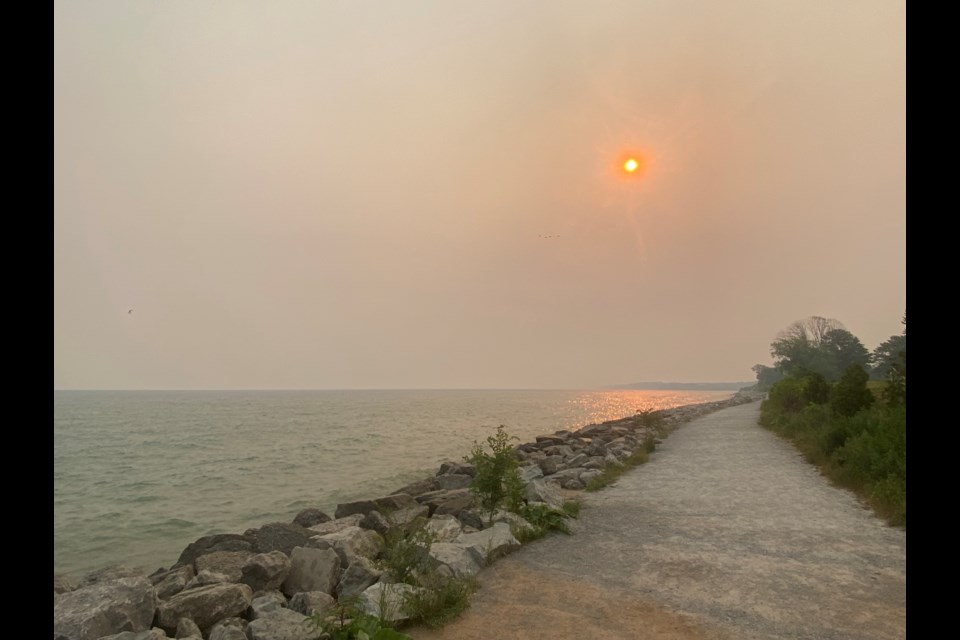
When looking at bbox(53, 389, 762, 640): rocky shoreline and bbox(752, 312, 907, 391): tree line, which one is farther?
bbox(752, 312, 907, 391): tree line

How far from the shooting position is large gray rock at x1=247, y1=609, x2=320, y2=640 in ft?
17.1

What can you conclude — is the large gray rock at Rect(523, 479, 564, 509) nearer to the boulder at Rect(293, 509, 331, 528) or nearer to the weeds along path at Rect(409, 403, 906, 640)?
the weeds along path at Rect(409, 403, 906, 640)

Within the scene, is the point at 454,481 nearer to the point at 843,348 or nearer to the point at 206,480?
the point at 206,480

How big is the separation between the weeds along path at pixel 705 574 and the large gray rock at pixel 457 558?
23 centimetres

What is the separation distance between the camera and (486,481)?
10.0 meters

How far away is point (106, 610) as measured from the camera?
5.66 meters

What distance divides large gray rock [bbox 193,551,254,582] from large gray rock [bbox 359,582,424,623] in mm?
2992

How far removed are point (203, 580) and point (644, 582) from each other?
5.77 m

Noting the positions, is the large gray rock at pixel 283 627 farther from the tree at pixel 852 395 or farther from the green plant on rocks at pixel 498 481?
the tree at pixel 852 395

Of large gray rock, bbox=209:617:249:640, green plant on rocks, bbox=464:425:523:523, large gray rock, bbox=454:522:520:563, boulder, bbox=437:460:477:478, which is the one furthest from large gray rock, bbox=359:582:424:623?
boulder, bbox=437:460:477:478

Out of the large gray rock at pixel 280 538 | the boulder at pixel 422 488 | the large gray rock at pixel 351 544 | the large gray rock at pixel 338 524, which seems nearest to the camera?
the large gray rock at pixel 351 544

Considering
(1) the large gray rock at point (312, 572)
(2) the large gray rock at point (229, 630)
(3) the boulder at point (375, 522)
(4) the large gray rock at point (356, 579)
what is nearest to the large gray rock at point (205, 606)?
(2) the large gray rock at point (229, 630)

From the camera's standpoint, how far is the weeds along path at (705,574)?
5.66 meters
